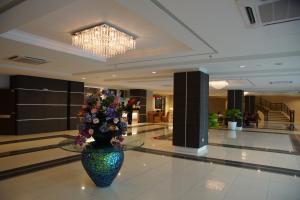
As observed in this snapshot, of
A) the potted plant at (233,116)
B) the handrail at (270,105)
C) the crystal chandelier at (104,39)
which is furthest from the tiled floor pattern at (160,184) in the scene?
the handrail at (270,105)

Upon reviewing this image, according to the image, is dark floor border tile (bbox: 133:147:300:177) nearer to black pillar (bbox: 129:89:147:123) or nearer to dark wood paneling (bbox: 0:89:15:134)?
dark wood paneling (bbox: 0:89:15:134)

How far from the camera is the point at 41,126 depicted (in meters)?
9.91

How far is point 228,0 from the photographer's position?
2215 millimetres

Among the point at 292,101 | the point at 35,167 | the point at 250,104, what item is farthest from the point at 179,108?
the point at 292,101

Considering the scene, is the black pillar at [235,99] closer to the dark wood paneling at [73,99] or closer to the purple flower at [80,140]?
the dark wood paneling at [73,99]

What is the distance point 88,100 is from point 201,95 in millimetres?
3860

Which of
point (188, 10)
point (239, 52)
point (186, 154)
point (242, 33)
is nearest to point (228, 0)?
point (188, 10)

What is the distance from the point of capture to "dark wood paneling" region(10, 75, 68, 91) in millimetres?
9172

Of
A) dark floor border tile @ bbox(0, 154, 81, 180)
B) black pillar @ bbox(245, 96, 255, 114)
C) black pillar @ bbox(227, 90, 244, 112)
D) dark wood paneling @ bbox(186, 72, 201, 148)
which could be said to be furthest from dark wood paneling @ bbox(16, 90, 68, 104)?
black pillar @ bbox(245, 96, 255, 114)

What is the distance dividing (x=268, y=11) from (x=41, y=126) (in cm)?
1017

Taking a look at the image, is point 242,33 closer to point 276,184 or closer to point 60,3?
point 60,3

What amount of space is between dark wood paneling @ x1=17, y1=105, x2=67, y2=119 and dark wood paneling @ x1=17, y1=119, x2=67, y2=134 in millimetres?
242

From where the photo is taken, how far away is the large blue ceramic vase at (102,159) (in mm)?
3588

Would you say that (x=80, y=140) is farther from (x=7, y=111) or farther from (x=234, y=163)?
(x=7, y=111)
